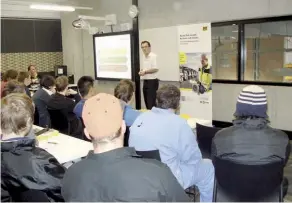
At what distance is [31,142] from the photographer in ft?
6.03

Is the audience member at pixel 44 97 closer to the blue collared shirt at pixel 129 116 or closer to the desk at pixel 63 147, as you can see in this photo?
the desk at pixel 63 147

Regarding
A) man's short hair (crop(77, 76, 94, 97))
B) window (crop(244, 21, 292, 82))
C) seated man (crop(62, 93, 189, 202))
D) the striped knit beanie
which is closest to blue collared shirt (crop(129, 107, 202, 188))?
the striped knit beanie

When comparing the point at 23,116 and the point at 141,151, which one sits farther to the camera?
the point at 141,151

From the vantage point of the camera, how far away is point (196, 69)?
5805 mm

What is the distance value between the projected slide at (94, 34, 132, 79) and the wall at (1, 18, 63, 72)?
165 cm

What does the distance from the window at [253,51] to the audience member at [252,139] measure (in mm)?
3597

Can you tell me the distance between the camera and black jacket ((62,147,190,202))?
47.5 inches

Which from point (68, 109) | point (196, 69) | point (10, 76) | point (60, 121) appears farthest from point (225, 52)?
point (10, 76)

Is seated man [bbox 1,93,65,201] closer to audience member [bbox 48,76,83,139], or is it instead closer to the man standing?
audience member [bbox 48,76,83,139]

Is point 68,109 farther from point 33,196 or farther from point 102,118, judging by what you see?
point 102,118

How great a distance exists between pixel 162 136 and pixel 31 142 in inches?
35.3

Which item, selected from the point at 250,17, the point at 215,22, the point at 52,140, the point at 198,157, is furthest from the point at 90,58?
the point at 198,157

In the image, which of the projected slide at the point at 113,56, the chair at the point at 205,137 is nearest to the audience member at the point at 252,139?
the chair at the point at 205,137

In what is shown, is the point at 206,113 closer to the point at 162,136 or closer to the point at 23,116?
the point at 162,136
